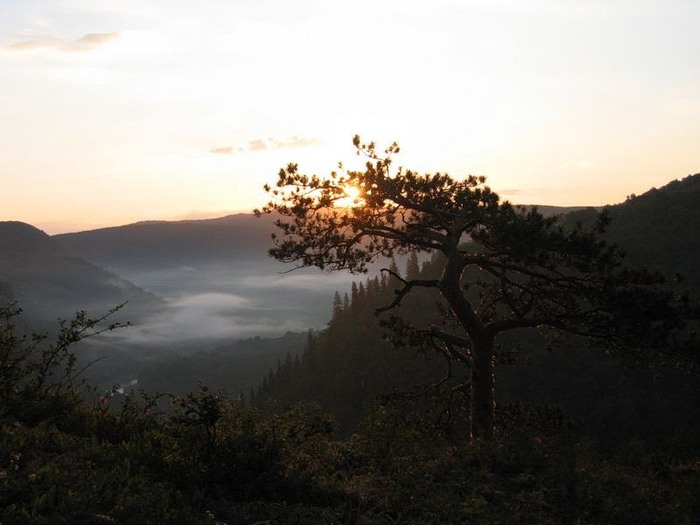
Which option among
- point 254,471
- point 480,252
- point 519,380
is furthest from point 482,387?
point 519,380

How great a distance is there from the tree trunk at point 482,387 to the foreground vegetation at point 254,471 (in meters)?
2.90

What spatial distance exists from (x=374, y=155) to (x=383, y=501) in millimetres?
8906

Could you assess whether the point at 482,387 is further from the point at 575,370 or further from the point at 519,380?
the point at 575,370

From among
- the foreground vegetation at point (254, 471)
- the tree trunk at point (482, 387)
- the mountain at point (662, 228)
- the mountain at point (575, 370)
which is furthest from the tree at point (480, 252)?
the mountain at point (662, 228)

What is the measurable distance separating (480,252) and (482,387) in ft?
10.6

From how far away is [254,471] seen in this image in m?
6.85

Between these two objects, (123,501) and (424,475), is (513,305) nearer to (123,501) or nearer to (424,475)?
(424,475)

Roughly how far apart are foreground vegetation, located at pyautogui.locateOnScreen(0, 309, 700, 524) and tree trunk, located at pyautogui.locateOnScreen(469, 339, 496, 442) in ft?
9.51

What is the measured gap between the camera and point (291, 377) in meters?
147

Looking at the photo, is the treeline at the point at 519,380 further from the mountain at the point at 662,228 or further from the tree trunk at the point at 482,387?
the tree trunk at the point at 482,387

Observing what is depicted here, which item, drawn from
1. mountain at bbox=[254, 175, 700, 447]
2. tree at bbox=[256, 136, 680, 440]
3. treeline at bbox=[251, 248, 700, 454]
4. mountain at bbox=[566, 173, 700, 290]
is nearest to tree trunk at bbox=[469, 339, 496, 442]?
tree at bbox=[256, 136, 680, 440]

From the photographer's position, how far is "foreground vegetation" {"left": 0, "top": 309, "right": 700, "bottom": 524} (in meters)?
5.54

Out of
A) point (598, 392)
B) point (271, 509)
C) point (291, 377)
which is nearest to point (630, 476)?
point (271, 509)

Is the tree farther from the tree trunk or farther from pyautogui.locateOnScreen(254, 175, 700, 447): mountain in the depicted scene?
pyautogui.locateOnScreen(254, 175, 700, 447): mountain
